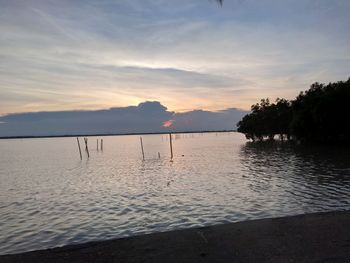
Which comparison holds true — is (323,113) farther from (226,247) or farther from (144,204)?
(226,247)

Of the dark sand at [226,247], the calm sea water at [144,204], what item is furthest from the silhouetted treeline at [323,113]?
the dark sand at [226,247]

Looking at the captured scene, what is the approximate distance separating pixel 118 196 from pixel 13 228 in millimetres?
8899

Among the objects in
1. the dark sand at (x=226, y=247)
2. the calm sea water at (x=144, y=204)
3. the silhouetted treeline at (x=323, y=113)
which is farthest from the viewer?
the silhouetted treeline at (x=323, y=113)

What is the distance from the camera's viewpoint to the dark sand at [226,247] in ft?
26.1

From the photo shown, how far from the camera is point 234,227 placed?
10.5 m

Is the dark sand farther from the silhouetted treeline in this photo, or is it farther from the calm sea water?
the silhouetted treeline

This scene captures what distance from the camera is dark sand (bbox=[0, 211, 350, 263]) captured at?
26.1 ft

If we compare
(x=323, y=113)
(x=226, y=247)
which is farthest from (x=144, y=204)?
(x=323, y=113)

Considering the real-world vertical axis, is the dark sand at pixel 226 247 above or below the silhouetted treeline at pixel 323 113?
below

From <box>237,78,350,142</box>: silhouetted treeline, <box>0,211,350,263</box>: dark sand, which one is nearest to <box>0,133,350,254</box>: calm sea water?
<box>0,211,350,263</box>: dark sand

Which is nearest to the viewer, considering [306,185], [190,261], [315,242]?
[190,261]

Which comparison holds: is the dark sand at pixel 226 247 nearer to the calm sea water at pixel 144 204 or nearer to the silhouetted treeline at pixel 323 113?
the calm sea water at pixel 144 204

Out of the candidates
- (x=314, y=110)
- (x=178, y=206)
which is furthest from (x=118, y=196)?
(x=314, y=110)

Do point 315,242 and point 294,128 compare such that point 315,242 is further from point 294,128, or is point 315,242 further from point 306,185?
point 294,128
